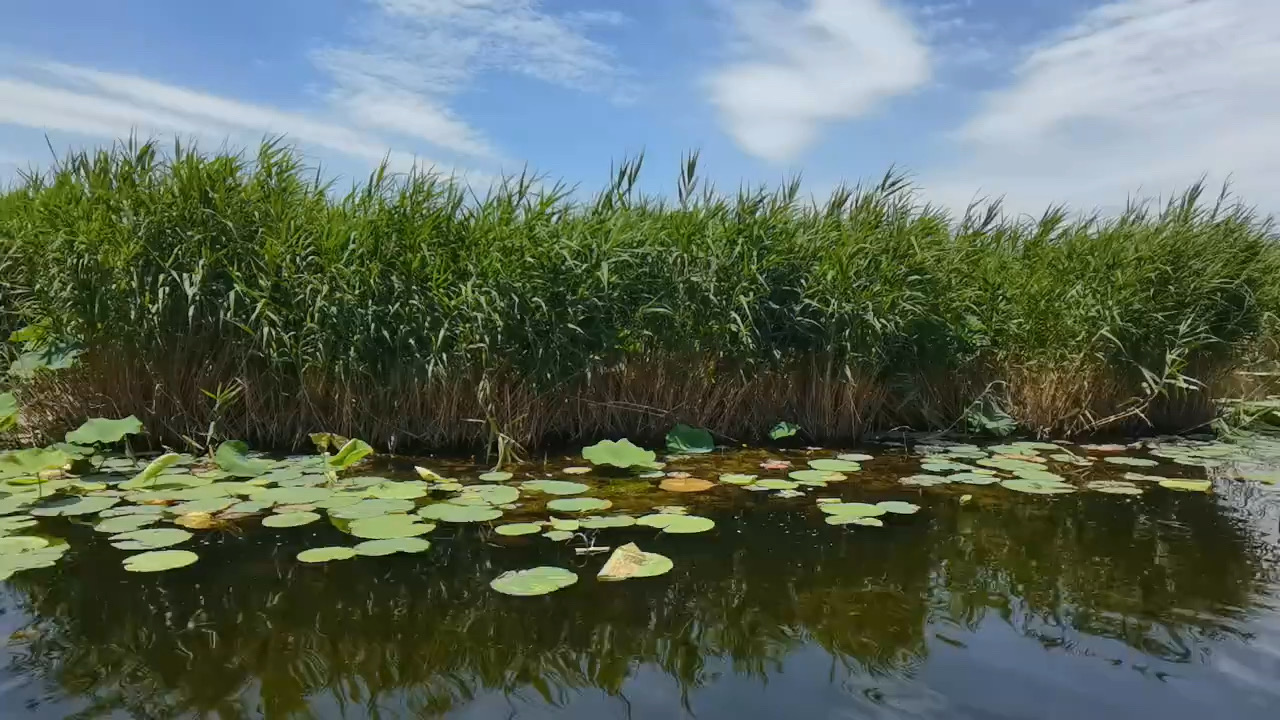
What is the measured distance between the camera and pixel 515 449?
15.0 ft

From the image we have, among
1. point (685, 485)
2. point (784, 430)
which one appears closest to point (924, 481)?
point (784, 430)

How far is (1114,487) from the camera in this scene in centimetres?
397

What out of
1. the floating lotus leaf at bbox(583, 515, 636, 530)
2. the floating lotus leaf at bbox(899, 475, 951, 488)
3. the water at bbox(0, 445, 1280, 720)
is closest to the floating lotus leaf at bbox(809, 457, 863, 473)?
the floating lotus leaf at bbox(899, 475, 951, 488)

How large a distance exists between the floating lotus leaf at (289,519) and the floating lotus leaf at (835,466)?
8.48 feet

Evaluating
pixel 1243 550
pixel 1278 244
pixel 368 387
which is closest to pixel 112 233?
pixel 368 387

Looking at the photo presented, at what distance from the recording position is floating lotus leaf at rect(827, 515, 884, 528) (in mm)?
3252

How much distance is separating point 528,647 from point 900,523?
1872mm

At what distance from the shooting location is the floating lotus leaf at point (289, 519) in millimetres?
3002

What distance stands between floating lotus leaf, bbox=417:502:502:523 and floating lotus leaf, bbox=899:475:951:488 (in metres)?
2.15

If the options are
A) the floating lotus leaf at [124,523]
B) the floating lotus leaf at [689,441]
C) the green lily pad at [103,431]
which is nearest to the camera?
the floating lotus leaf at [124,523]

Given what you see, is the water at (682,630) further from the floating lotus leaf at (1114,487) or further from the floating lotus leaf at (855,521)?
the floating lotus leaf at (1114,487)

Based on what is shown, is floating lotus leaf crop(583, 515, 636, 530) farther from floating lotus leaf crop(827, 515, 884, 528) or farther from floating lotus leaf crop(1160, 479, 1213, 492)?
floating lotus leaf crop(1160, 479, 1213, 492)

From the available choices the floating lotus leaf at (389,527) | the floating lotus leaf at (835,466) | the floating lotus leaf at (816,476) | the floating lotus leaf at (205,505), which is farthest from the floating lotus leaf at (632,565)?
the floating lotus leaf at (835,466)

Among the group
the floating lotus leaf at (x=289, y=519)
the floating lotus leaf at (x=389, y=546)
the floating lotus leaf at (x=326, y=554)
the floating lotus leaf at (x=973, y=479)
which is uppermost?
the floating lotus leaf at (x=973, y=479)
